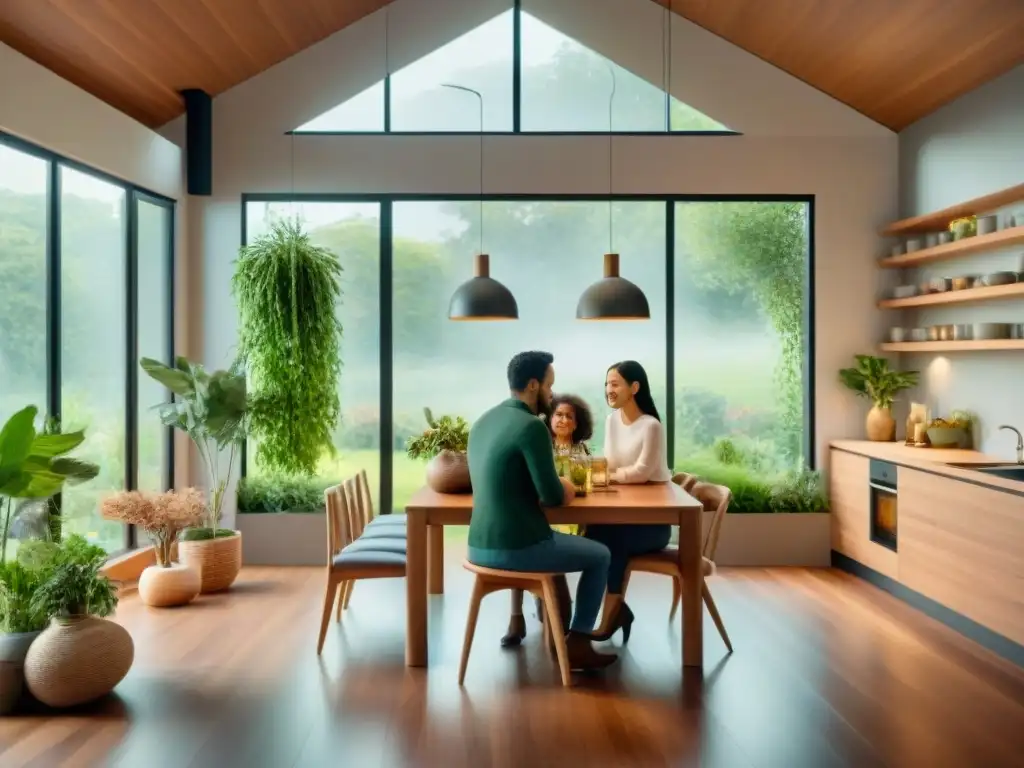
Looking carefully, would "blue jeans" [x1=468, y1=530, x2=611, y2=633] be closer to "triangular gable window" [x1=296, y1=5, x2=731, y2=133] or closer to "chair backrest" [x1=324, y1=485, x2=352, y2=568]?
"chair backrest" [x1=324, y1=485, x2=352, y2=568]

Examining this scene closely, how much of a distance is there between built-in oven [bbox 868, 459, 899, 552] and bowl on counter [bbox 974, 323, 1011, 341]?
0.91 meters

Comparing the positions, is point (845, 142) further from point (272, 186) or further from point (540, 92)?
point (272, 186)

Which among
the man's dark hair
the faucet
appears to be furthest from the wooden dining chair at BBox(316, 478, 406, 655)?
the faucet

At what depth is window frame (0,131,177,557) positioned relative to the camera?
5.65 meters

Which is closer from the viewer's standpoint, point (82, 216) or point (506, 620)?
point (506, 620)

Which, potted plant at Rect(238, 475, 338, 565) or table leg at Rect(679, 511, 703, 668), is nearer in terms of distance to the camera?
table leg at Rect(679, 511, 703, 668)

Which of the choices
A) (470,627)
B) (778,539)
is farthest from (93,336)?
(778,539)

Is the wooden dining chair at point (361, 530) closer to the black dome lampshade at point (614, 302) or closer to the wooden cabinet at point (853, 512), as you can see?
the black dome lampshade at point (614, 302)

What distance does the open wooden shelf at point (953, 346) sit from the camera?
5.74 meters

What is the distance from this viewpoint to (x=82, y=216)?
240 inches

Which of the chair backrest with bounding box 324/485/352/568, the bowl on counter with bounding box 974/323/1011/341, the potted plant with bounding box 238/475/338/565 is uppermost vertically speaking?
the bowl on counter with bounding box 974/323/1011/341

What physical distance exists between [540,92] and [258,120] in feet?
6.69

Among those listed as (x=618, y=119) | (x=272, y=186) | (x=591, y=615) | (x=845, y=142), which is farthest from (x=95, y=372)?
(x=845, y=142)

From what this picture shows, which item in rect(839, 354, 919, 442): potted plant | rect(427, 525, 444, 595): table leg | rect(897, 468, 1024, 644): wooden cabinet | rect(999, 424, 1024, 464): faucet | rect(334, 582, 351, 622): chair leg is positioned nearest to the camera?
rect(897, 468, 1024, 644): wooden cabinet
